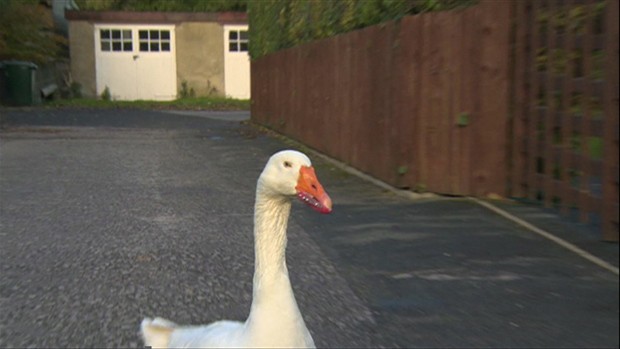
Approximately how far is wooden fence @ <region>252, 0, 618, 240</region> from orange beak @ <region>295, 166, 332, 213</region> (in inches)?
117

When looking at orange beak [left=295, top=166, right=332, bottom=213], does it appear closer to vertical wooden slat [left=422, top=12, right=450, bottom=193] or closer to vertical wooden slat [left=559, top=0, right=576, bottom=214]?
vertical wooden slat [left=559, top=0, right=576, bottom=214]

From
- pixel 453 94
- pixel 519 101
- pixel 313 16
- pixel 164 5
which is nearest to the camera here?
pixel 519 101

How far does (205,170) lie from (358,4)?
3491 millimetres

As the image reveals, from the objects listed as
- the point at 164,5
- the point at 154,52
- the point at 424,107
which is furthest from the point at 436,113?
the point at 164,5

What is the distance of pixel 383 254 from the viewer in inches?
235

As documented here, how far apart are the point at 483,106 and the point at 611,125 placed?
2335 millimetres

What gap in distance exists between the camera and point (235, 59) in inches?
1340

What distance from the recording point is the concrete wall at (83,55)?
3281 cm

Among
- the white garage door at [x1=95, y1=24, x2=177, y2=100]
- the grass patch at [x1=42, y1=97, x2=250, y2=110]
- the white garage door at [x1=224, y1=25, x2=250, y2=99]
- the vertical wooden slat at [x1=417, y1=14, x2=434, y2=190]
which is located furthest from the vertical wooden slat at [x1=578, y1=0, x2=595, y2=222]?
the white garage door at [x1=95, y1=24, x2=177, y2=100]

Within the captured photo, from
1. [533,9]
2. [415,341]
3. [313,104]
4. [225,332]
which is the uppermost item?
[533,9]

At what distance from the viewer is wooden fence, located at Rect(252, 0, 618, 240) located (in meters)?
5.45

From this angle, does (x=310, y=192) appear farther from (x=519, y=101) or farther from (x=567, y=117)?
(x=519, y=101)

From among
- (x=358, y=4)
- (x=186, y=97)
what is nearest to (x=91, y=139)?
(x=358, y=4)

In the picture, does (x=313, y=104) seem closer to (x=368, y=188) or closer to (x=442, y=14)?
(x=368, y=188)
